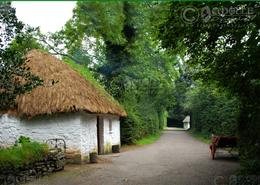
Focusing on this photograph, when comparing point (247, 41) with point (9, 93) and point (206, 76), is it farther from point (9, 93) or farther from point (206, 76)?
point (9, 93)

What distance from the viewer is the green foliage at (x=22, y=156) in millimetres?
10141

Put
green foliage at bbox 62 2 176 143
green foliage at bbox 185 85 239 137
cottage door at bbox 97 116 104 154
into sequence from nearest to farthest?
cottage door at bbox 97 116 104 154, green foliage at bbox 185 85 239 137, green foliage at bbox 62 2 176 143

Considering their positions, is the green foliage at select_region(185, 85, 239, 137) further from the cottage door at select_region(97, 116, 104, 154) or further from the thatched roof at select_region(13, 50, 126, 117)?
the cottage door at select_region(97, 116, 104, 154)

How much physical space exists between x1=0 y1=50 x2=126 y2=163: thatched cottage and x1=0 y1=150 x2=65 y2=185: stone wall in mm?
2538

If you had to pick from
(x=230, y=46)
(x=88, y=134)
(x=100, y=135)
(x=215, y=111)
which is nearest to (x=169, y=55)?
(x=230, y=46)

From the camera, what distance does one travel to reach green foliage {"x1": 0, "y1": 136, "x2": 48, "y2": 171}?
399 inches

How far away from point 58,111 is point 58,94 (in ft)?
2.69

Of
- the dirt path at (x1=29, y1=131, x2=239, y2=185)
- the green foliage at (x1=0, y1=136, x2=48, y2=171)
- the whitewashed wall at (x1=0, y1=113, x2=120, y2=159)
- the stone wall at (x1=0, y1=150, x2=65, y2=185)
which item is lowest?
the dirt path at (x1=29, y1=131, x2=239, y2=185)

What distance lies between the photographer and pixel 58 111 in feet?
50.4

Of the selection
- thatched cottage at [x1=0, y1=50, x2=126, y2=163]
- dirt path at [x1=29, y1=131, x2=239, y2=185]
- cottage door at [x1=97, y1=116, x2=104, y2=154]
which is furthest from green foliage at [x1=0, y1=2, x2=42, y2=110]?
cottage door at [x1=97, y1=116, x2=104, y2=154]

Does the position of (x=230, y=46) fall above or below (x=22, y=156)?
above

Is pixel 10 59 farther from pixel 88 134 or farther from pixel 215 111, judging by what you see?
pixel 215 111

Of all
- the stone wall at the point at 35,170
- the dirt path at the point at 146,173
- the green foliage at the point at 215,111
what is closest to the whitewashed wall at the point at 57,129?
the dirt path at the point at 146,173

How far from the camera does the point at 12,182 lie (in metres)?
10.1
